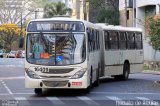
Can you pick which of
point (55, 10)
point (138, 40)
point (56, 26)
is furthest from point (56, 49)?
point (55, 10)

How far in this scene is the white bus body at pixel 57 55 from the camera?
59.9ft

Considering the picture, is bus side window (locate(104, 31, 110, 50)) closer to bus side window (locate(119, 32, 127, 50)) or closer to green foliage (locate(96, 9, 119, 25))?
bus side window (locate(119, 32, 127, 50))

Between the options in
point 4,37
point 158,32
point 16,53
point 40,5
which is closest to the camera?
point 158,32

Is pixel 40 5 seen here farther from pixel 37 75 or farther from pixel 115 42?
pixel 37 75

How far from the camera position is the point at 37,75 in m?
18.3

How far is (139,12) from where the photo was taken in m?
53.3

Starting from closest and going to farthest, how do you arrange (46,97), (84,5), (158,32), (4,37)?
1. (46,97)
2. (158,32)
3. (84,5)
4. (4,37)

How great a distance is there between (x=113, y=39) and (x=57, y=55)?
25.7ft

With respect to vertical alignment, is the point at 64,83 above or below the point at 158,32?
below

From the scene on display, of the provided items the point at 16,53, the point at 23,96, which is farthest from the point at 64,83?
the point at 16,53

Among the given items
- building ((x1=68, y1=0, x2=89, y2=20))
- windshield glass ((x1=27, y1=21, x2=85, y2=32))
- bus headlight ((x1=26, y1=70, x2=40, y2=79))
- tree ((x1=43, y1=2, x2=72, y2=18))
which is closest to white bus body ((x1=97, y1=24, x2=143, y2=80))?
windshield glass ((x1=27, y1=21, x2=85, y2=32))

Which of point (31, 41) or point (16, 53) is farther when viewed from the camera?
point (16, 53)

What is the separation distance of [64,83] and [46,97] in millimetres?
823

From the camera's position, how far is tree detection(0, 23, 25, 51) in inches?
3808
